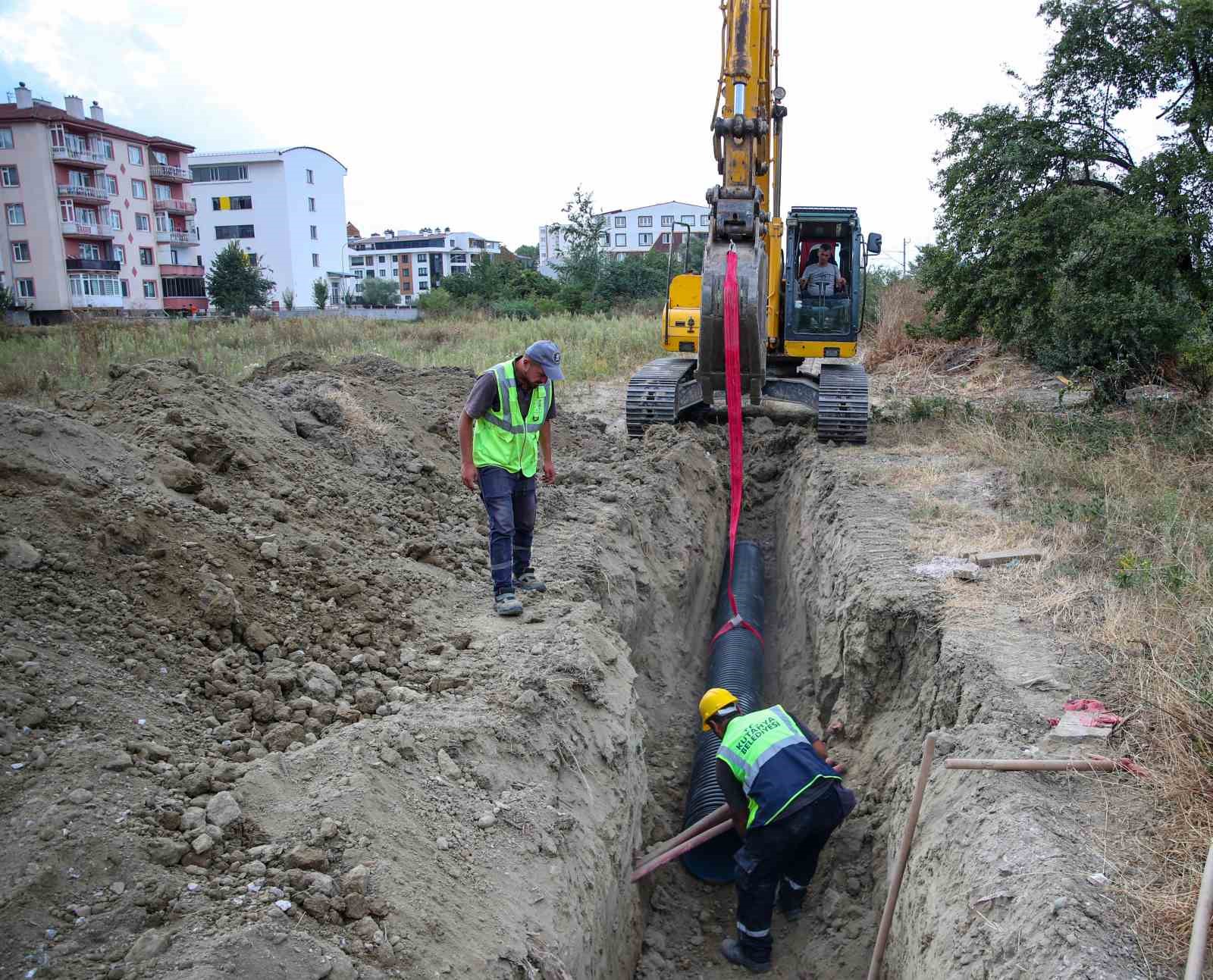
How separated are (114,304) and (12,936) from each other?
51.0 metres

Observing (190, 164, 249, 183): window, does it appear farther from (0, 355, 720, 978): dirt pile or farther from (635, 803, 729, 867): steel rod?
(635, 803, 729, 867): steel rod

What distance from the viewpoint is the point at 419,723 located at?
433 centimetres

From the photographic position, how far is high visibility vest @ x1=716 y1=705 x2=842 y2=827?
509 centimetres

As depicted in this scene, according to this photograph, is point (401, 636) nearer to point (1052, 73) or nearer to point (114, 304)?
point (1052, 73)

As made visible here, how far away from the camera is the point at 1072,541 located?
6984 millimetres

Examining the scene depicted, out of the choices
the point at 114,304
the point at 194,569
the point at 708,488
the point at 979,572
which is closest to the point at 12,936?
the point at 194,569

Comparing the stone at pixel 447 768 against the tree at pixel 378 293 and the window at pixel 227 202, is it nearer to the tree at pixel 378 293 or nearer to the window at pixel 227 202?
the window at pixel 227 202

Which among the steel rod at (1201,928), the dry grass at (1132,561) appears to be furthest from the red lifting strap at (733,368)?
the steel rod at (1201,928)

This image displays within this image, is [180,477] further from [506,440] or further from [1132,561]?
[1132,561]

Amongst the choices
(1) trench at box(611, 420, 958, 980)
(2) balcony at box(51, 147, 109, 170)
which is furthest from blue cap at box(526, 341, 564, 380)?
(2) balcony at box(51, 147, 109, 170)

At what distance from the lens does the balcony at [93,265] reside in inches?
1745

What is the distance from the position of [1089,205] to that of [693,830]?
10.2 metres

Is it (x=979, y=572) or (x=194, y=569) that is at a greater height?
(x=194, y=569)

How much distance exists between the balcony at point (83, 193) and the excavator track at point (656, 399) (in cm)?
4403
